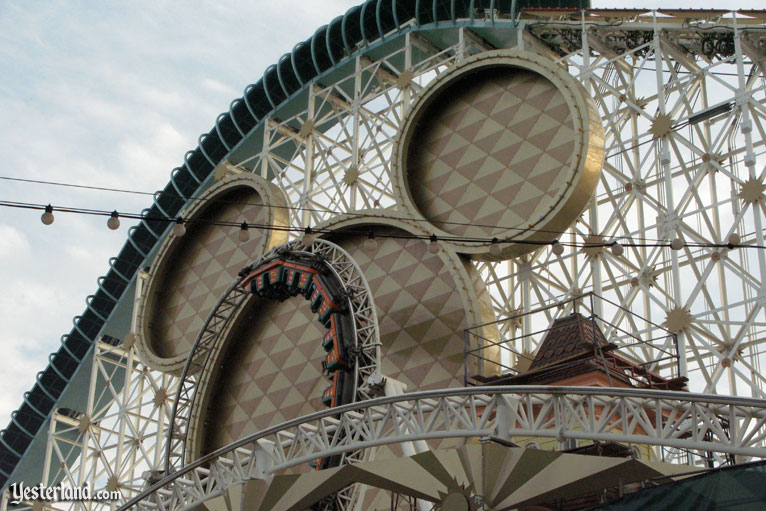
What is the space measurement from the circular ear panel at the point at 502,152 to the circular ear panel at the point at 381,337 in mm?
893

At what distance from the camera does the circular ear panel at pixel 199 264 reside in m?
28.1

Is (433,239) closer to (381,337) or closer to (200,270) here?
(381,337)

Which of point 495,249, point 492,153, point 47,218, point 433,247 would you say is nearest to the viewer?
A: point 47,218

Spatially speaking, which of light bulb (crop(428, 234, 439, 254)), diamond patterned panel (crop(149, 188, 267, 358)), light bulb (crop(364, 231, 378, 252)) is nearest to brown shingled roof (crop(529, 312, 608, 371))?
light bulb (crop(428, 234, 439, 254))

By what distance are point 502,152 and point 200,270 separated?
9.42m

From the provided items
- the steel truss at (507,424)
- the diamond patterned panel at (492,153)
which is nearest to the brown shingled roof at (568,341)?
the steel truss at (507,424)

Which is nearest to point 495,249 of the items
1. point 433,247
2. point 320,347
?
point 433,247

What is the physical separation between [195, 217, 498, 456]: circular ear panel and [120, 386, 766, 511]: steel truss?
10.9 feet

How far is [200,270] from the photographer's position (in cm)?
2939

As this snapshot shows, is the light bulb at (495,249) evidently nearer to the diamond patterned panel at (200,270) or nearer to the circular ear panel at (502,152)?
the circular ear panel at (502,152)

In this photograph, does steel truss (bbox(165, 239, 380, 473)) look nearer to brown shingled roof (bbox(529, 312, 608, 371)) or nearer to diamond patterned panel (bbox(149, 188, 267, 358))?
diamond patterned panel (bbox(149, 188, 267, 358))

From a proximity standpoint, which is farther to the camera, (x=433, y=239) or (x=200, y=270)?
(x=200, y=270)

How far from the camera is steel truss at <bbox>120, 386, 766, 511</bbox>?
1427 centimetres

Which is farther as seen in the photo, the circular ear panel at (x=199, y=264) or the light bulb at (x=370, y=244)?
the circular ear panel at (x=199, y=264)
